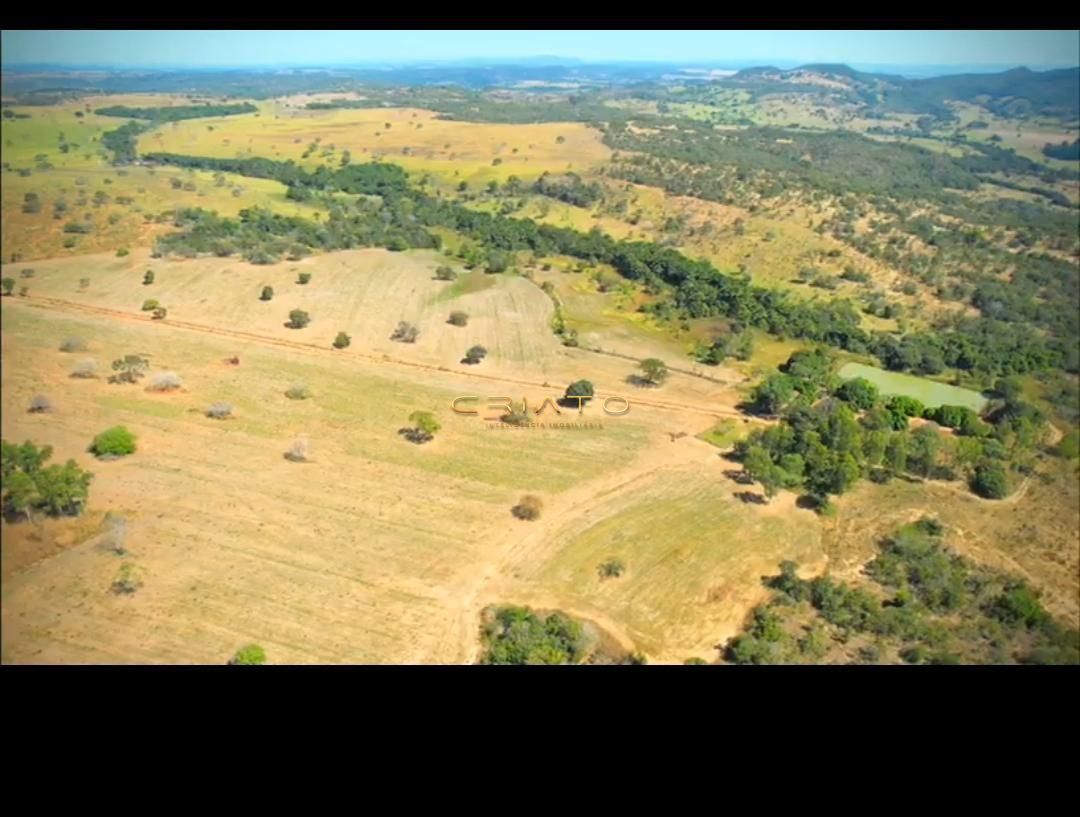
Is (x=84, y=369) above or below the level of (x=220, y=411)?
above

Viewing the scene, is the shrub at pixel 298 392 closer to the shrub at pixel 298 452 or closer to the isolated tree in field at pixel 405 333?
the shrub at pixel 298 452

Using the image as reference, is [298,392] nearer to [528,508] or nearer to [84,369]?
[84,369]

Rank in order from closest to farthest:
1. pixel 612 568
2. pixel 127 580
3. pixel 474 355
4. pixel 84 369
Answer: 1. pixel 127 580
2. pixel 612 568
3. pixel 84 369
4. pixel 474 355

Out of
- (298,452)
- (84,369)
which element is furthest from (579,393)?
(84,369)

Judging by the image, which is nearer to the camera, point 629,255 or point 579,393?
point 579,393

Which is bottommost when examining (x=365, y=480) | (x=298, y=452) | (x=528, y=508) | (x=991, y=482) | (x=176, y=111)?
(x=991, y=482)

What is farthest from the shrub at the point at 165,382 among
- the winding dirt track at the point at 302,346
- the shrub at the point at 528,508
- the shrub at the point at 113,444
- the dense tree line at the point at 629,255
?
the dense tree line at the point at 629,255

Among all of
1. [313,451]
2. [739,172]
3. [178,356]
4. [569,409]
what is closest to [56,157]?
[178,356]

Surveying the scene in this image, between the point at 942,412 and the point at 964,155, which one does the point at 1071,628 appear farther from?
the point at 964,155
